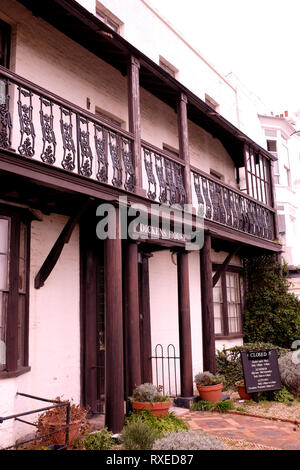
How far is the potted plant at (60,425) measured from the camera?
5527mm

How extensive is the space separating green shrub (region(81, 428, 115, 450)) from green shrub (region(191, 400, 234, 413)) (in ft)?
8.80

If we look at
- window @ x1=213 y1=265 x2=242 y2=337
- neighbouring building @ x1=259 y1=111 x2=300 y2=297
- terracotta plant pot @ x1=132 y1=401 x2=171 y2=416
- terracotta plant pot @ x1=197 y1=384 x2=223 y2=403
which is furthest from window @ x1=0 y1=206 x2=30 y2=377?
neighbouring building @ x1=259 y1=111 x2=300 y2=297

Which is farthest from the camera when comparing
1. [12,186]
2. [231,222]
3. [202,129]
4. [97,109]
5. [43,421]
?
[202,129]

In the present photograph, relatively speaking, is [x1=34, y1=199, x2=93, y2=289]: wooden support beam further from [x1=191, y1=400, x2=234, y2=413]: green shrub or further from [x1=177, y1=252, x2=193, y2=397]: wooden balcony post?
[x1=191, y1=400, x2=234, y2=413]: green shrub

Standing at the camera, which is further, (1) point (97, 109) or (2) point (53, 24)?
(1) point (97, 109)

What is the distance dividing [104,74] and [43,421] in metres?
6.64

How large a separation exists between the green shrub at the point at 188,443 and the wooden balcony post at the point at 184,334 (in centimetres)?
410

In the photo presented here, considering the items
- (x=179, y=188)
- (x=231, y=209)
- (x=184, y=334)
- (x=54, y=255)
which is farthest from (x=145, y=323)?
(x=231, y=209)

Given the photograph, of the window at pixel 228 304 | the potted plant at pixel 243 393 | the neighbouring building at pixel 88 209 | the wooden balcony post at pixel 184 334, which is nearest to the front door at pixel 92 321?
the neighbouring building at pixel 88 209

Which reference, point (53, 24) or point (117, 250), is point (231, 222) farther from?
point (53, 24)

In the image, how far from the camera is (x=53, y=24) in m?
7.79

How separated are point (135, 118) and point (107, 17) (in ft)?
13.6

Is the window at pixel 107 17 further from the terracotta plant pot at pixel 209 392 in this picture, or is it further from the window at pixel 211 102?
the terracotta plant pot at pixel 209 392
